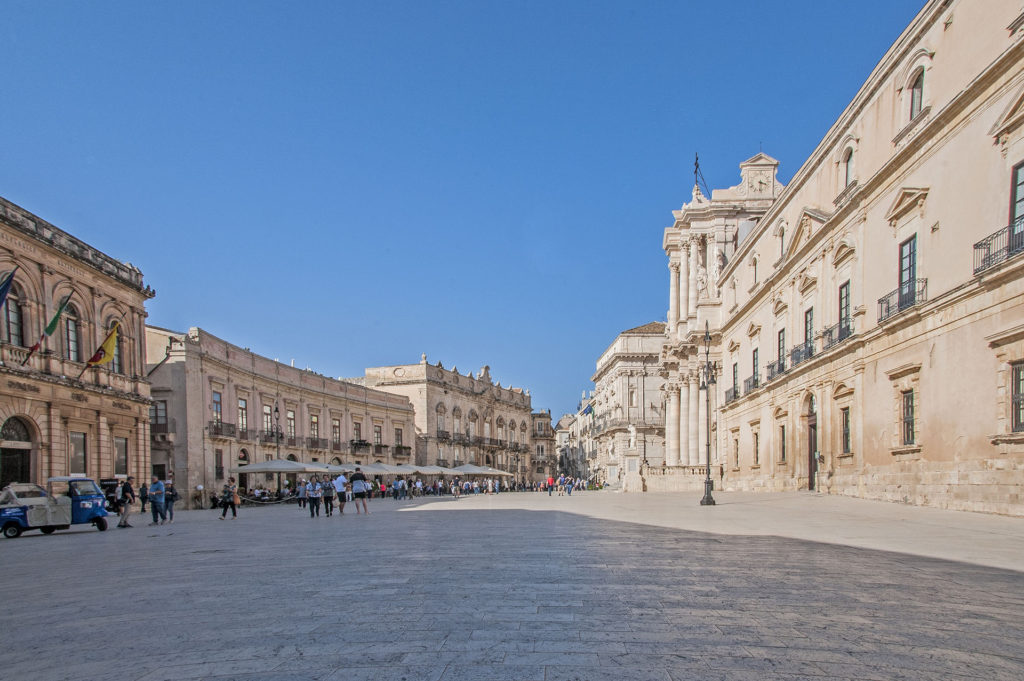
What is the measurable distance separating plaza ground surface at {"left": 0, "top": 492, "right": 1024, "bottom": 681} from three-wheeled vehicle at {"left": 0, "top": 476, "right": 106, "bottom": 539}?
23.2 feet

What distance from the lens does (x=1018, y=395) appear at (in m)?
13.0

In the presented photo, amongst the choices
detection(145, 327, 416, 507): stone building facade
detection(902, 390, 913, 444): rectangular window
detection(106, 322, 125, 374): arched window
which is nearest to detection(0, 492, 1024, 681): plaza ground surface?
detection(902, 390, 913, 444): rectangular window

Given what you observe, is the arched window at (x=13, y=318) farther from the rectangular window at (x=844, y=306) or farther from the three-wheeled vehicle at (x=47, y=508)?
the rectangular window at (x=844, y=306)

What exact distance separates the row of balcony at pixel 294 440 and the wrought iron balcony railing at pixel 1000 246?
3150 cm

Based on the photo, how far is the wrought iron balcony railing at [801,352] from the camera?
24.4 meters

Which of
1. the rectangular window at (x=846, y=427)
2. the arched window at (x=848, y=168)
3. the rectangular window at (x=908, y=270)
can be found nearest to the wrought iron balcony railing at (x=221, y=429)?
the rectangular window at (x=846, y=427)

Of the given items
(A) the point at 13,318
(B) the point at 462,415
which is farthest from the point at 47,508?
(B) the point at 462,415

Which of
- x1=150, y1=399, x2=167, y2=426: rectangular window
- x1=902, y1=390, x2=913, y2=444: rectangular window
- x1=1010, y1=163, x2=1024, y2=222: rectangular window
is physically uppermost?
x1=1010, y1=163, x2=1024, y2=222: rectangular window

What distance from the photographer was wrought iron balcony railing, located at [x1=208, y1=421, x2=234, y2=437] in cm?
3591

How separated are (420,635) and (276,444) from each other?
132 ft

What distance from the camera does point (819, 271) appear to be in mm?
23734

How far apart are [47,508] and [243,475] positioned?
21847 millimetres

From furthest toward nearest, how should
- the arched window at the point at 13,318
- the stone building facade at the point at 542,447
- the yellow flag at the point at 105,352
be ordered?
the stone building facade at the point at 542,447 < the yellow flag at the point at 105,352 < the arched window at the point at 13,318

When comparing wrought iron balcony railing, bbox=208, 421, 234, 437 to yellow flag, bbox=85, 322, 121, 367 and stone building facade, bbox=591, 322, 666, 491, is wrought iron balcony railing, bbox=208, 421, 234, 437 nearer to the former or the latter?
yellow flag, bbox=85, 322, 121, 367
